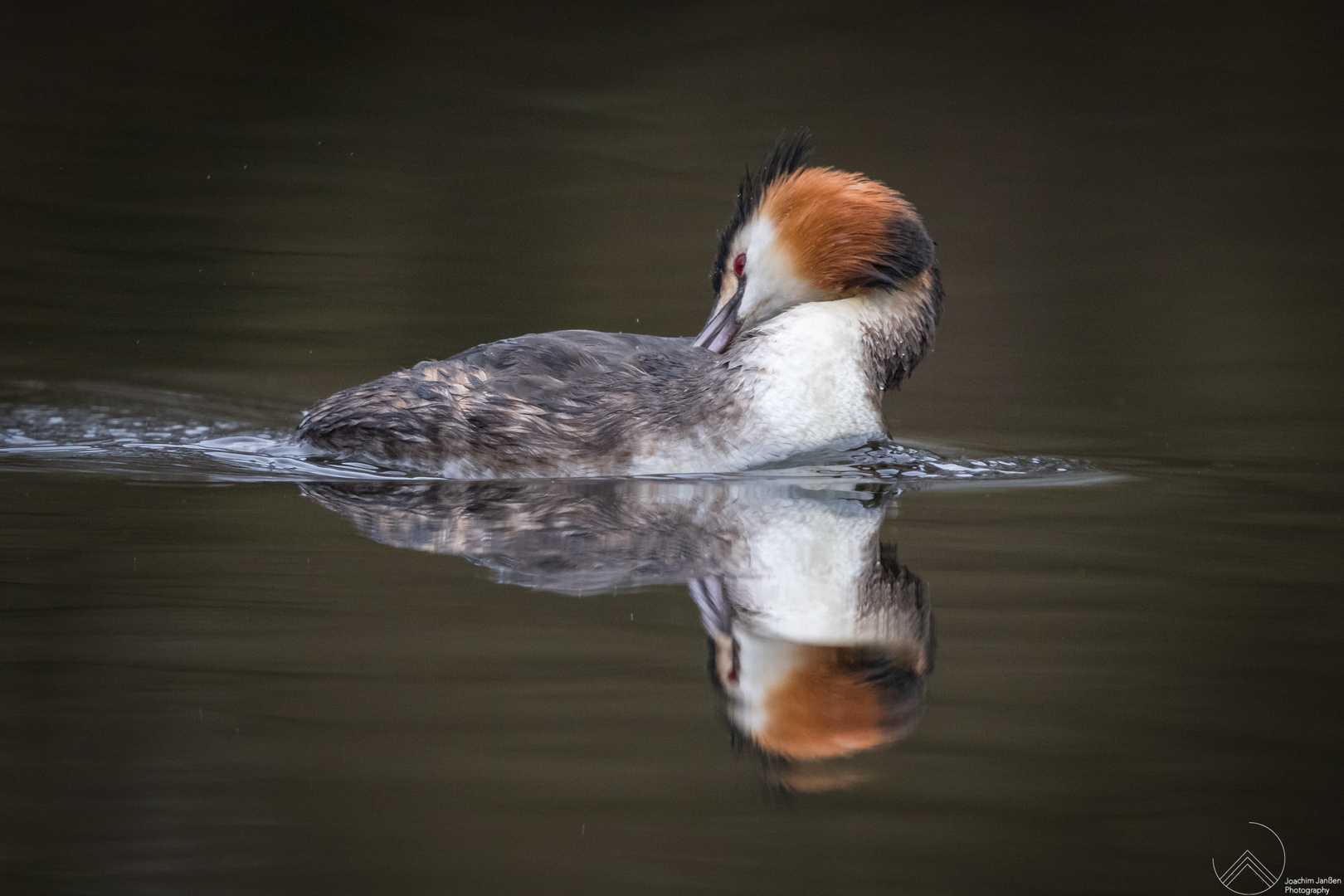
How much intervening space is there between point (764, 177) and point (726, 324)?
1.88ft

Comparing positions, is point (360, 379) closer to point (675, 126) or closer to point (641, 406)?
point (641, 406)

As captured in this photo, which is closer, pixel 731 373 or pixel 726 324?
pixel 731 373

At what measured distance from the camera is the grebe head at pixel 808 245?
600 cm

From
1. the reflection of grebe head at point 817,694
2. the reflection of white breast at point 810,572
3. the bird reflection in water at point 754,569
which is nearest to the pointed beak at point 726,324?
the bird reflection in water at point 754,569

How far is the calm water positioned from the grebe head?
687 millimetres

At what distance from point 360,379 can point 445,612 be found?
3.84 meters

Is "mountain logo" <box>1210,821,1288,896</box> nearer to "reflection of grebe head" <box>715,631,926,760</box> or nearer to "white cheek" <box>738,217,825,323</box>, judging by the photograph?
"reflection of grebe head" <box>715,631,926,760</box>

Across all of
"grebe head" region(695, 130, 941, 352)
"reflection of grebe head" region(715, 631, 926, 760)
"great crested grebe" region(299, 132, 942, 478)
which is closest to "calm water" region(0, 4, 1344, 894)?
"reflection of grebe head" region(715, 631, 926, 760)

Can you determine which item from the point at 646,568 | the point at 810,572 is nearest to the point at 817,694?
the point at 810,572

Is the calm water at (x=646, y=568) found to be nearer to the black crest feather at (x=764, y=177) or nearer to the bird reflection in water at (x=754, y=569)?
the bird reflection in water at (x=754, y=569)

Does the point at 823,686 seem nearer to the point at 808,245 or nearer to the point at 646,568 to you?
the point at 646,568

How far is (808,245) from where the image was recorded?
6.01 m

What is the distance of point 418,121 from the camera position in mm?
14531

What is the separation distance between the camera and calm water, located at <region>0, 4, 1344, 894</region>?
273 cm
